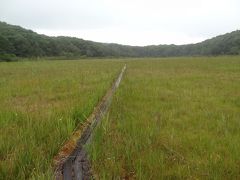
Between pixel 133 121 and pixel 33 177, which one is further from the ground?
pixel 33 177

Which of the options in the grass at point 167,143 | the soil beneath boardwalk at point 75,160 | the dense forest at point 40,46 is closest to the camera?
the soil beneath boardwalk at point 75,160

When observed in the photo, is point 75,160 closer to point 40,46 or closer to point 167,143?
point 167,143

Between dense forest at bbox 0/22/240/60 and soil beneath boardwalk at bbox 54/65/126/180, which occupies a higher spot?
soil beneath boardwalk at bbox 54/65/126/180

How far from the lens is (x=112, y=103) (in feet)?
27.0

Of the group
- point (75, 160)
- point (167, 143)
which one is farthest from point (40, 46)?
point (75, 160)

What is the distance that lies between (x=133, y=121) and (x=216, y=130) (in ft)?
4.16

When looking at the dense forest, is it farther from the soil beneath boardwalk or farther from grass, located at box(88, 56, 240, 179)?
the soil beneath boardwalk

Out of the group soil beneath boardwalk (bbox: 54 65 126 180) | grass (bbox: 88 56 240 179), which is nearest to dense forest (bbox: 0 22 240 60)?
grass (bbox: 88 56 240 179)

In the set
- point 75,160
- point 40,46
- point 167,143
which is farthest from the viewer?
Result: point 40,46

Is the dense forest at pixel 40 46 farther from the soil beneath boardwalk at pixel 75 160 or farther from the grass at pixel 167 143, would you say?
the soil beneath boardwalk at pixel 75 160

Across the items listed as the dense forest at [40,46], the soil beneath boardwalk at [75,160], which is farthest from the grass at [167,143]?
the dense forest at [40,46]

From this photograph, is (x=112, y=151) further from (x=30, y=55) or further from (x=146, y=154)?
(x=30, y=55)

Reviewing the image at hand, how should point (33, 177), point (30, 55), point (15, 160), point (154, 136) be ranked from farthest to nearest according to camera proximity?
point (30, 55) < point (154, 136) < point (15, 160) < point (33, 177)

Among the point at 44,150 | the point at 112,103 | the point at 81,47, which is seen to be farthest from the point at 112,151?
the point at 81,47
